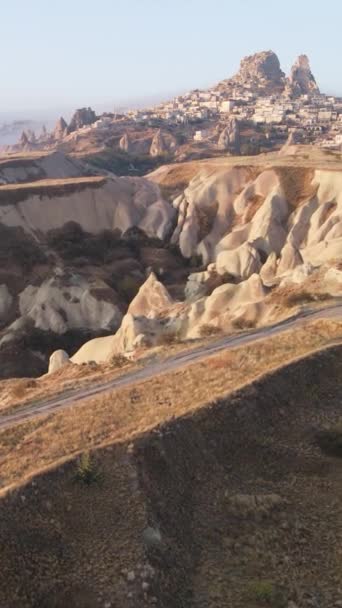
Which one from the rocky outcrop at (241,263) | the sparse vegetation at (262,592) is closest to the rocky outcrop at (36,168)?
the rocky outcrop at (241,263)

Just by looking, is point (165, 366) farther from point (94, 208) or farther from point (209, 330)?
point (94, 208)

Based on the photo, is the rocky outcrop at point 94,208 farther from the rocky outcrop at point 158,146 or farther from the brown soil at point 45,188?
the rocky outcrop at point 158,146

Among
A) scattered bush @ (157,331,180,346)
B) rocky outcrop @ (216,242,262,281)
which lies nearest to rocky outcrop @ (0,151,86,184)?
rocky outcrop @ (216,242,262,281)

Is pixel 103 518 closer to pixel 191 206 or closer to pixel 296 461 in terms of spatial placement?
pixel 296 461

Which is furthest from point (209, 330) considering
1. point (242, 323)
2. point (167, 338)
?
point (167, 338)

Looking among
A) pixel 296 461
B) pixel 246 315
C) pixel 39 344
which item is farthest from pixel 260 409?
pixel 39 344

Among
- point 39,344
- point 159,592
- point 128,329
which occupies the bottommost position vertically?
point 39,344

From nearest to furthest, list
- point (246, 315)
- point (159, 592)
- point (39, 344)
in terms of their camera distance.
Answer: point (159, 592) → point (246, 315) → point (39, 344)
